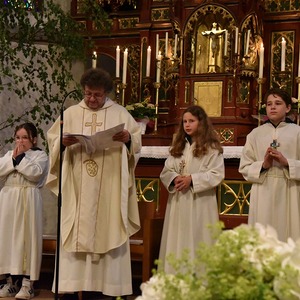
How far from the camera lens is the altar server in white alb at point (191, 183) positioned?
19.2 ft

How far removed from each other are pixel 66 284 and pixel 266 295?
431 centimetres

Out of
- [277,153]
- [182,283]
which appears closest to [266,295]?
[182,283]

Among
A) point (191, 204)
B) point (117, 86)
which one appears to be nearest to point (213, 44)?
point (117, 86)

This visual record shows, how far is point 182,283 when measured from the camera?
4.71 feet

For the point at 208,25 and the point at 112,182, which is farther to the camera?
the point at 208,25

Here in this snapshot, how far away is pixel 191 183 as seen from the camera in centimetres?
578

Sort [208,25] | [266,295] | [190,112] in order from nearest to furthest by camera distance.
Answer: [266,295] < [190,112] < [208,25]

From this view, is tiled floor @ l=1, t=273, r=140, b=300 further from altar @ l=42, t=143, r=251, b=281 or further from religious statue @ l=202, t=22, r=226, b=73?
religious statue @ l=202, t=22, r=226, b=73

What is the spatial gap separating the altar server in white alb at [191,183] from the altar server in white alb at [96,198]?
13.1 inches

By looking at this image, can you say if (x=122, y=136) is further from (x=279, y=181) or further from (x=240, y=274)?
(x=240, y=274)

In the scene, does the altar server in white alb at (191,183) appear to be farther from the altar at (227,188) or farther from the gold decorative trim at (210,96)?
the gold decorative trim at (210,96)

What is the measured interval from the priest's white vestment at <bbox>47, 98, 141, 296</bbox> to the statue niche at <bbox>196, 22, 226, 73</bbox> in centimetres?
305

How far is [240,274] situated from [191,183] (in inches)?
171

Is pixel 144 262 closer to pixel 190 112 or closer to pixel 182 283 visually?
pixel 190 112
